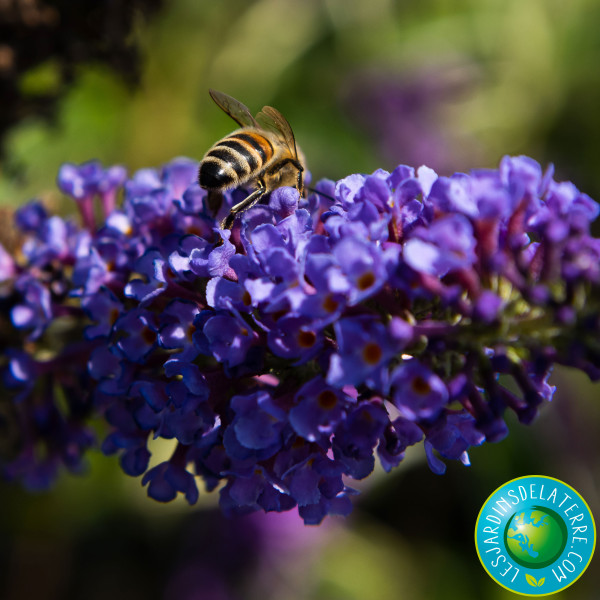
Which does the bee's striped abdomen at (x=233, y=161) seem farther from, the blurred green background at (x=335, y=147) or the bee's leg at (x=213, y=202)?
the blurred green background at (x=335, y=147)

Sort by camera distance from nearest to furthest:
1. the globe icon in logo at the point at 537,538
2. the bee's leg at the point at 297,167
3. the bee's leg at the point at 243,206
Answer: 1. the globe icon in logo at the point at 537,538
2. the bee's leg at the point at 243,206
3. the bee's leg at the point at 297,167

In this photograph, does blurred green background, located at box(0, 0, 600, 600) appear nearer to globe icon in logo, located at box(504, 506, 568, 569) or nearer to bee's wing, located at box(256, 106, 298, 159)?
bee's wing, located at box(256, 106, 298, 159)

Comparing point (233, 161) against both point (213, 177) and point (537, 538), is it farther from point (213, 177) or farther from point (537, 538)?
point (537, 538)

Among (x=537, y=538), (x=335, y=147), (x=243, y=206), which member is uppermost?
(x=243, y=206)

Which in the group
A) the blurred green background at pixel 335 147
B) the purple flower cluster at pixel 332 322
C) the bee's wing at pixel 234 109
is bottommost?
the blurred green background at pixel 335 147

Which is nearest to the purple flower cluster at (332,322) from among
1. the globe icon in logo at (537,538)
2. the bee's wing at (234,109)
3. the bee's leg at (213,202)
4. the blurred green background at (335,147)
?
the bee's leg at (213,202)

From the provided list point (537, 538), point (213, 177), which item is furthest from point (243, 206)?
point (537, 538)

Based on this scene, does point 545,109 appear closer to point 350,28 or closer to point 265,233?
point 350,28
